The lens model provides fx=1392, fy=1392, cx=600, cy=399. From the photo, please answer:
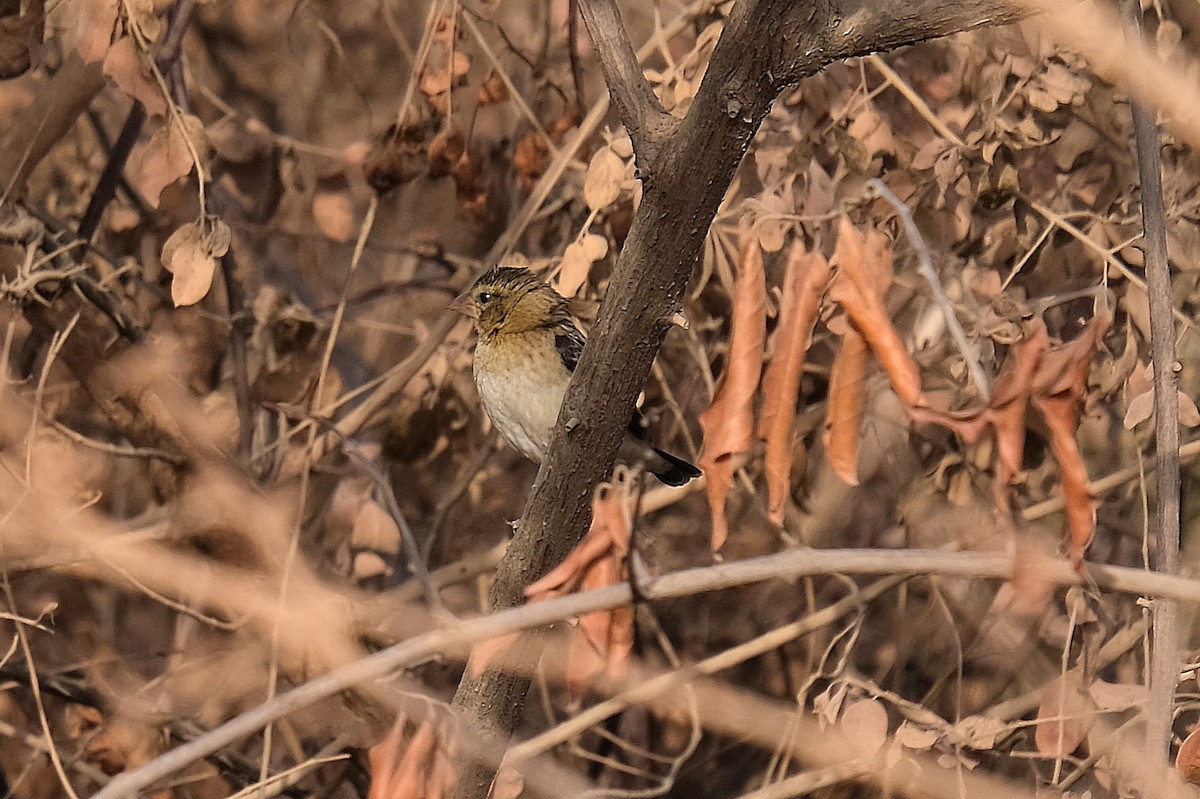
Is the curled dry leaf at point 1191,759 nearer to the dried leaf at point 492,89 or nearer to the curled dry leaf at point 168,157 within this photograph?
the curled dry leaf at point 168,157

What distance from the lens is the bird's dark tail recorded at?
11.7 ft

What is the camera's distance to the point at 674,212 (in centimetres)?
191

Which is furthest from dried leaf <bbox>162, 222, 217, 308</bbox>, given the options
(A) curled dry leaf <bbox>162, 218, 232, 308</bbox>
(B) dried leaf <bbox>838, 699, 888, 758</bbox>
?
(B) dried leaf <bbox>838, 699, 888, 758</bbox>

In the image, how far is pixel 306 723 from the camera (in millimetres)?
3506

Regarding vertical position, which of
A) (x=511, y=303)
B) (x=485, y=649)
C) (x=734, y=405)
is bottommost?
(x=485, y=649)

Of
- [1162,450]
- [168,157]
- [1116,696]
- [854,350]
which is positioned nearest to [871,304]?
[854,350]

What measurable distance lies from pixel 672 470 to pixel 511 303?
61 centimetres

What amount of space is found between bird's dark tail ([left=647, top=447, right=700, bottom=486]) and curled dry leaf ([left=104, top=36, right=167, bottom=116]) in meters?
1.47

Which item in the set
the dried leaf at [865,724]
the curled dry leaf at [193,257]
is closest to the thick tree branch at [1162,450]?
the dried leaf at [865,724]

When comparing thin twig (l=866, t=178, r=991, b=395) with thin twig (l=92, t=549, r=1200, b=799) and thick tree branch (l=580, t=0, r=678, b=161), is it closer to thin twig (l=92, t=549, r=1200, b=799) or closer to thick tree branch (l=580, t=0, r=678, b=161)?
thin twig (l=92, t=549, r=1200, b=799)

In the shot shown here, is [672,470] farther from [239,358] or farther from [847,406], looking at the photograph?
[847,406]

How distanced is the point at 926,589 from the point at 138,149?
2.74 metres

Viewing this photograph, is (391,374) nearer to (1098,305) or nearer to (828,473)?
(828,473)

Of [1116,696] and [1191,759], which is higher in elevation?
[1191,759]
